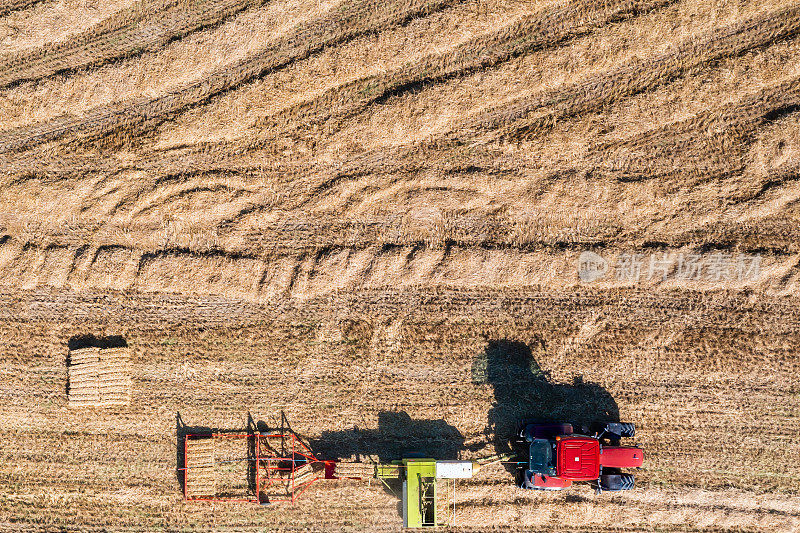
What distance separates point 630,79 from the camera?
1550 cm

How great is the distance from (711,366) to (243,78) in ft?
50.0

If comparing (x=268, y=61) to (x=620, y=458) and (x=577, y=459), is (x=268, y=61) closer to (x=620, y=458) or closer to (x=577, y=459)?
(x=577, y=459)

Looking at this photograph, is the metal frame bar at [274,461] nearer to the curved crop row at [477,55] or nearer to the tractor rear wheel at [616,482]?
the tractor rear wheel at [616,482]

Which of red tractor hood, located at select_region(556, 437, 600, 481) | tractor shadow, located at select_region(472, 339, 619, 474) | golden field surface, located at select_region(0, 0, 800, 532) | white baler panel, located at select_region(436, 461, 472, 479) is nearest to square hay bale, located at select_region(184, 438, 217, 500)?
golden field surface, located at select_region(0, 0, 800, 532)

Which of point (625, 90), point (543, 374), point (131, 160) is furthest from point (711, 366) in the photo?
point (131, 160)

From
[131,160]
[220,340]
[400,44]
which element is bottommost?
[220,340]

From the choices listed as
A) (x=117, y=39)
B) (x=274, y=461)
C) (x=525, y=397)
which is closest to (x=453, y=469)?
(x=525, y=397)

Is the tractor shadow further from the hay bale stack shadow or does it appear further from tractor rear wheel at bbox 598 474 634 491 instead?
the hay bale stack shadow

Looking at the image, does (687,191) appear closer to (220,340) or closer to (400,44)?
(400,44)

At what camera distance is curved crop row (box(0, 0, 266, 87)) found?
52.0ft

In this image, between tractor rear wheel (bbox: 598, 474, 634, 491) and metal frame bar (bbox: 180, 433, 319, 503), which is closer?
tractor rear wheel (bbox: 598, 474, 634, 491)

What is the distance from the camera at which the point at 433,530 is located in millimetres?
Answer: 15891

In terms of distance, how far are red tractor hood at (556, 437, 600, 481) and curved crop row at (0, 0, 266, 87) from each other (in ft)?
48.9

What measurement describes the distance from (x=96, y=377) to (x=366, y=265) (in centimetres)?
797
